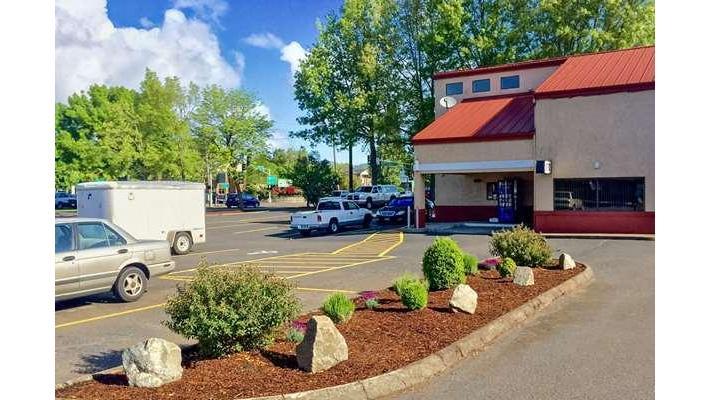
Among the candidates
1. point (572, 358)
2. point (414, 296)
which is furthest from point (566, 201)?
point (572, 358)

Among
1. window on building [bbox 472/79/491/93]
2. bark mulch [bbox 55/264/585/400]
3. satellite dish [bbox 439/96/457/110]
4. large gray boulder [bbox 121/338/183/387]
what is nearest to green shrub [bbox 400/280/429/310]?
bark mulch [bbox 55/264/585/400]

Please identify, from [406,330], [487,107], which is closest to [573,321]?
[406,330]

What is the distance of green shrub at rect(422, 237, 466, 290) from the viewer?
33.3 feet

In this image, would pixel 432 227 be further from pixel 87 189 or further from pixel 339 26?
pixel 339 26

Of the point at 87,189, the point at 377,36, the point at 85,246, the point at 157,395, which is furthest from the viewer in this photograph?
the point at 377,36

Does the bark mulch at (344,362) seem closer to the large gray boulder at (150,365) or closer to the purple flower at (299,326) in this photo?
the large gray boulder at (150,365)

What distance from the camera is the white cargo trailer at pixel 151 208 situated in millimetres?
19000

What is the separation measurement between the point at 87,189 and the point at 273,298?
49.2 feet

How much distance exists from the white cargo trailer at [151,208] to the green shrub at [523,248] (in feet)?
40.5

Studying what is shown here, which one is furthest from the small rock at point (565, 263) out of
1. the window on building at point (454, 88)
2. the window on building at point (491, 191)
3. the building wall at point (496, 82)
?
the window on building at point (454, 88)

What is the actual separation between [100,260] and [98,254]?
12cm

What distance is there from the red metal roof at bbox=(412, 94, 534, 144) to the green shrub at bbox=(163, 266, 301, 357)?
19.4m

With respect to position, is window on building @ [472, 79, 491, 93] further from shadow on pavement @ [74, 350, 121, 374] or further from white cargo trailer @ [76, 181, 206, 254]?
shadow on pavement @ [74, 350, 121, 374]

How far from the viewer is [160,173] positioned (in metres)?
47.9
